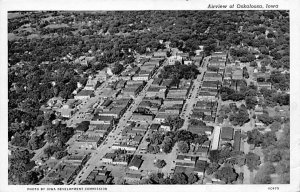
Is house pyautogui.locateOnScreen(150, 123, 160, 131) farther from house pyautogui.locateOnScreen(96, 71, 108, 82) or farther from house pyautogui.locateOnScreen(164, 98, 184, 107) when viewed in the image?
house pyautogui.locateOnScreen(96, 71, 108, 82)

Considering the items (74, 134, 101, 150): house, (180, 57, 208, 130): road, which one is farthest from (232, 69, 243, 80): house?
(74, 134, 101, 150): house

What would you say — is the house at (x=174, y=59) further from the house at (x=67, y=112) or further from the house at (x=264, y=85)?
the house at (x=67, y=112)

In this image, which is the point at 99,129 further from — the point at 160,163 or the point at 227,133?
the point at 227,133

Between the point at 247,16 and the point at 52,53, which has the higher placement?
the point at 247,16

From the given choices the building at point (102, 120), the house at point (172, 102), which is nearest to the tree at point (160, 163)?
the building at point (102, 120)

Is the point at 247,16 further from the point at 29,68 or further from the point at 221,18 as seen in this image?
the point at 29,68
